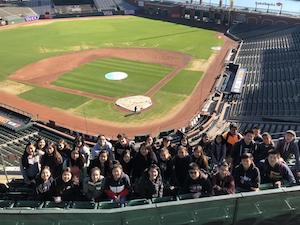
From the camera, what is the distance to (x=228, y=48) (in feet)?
167

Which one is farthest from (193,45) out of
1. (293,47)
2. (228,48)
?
(293,47)

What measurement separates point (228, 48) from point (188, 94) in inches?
736

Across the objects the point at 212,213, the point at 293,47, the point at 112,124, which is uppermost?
the point at 212,213

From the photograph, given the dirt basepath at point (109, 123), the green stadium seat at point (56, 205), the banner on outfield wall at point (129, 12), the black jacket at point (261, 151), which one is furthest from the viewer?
the banner on outfield wall at point (129, 12)

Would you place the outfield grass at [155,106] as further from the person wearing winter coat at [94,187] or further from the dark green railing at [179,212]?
the dark green railing at [179,212]

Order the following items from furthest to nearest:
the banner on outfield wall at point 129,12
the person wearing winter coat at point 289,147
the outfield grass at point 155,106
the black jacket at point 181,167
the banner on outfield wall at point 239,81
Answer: the banner on outfield wall at point 129,12, the banner on outfield wall at point 239,81, the outfield grass at point 155,106, the person wearing winter coat at point 289,147, the black jacket at point 181,167

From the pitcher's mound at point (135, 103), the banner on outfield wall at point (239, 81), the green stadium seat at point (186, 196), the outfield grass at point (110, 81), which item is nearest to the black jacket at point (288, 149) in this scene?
the green stadium seat at point (186, 196)

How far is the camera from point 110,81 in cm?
3750

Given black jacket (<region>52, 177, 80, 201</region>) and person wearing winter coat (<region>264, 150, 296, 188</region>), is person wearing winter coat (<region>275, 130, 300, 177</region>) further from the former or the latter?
black jacket (<region>52, 177, 80, 201</region>)

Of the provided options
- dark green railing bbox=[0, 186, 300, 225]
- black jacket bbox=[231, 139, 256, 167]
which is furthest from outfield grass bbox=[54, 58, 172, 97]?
dark green railing bbox=[0, 186, 300, 225]

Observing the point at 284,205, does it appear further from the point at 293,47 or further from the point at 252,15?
the point at 252,15

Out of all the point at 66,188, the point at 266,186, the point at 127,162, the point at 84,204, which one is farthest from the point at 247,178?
the point at 66,188

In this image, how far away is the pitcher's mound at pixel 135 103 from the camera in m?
32.0

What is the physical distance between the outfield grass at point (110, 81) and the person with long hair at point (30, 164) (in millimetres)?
24689
